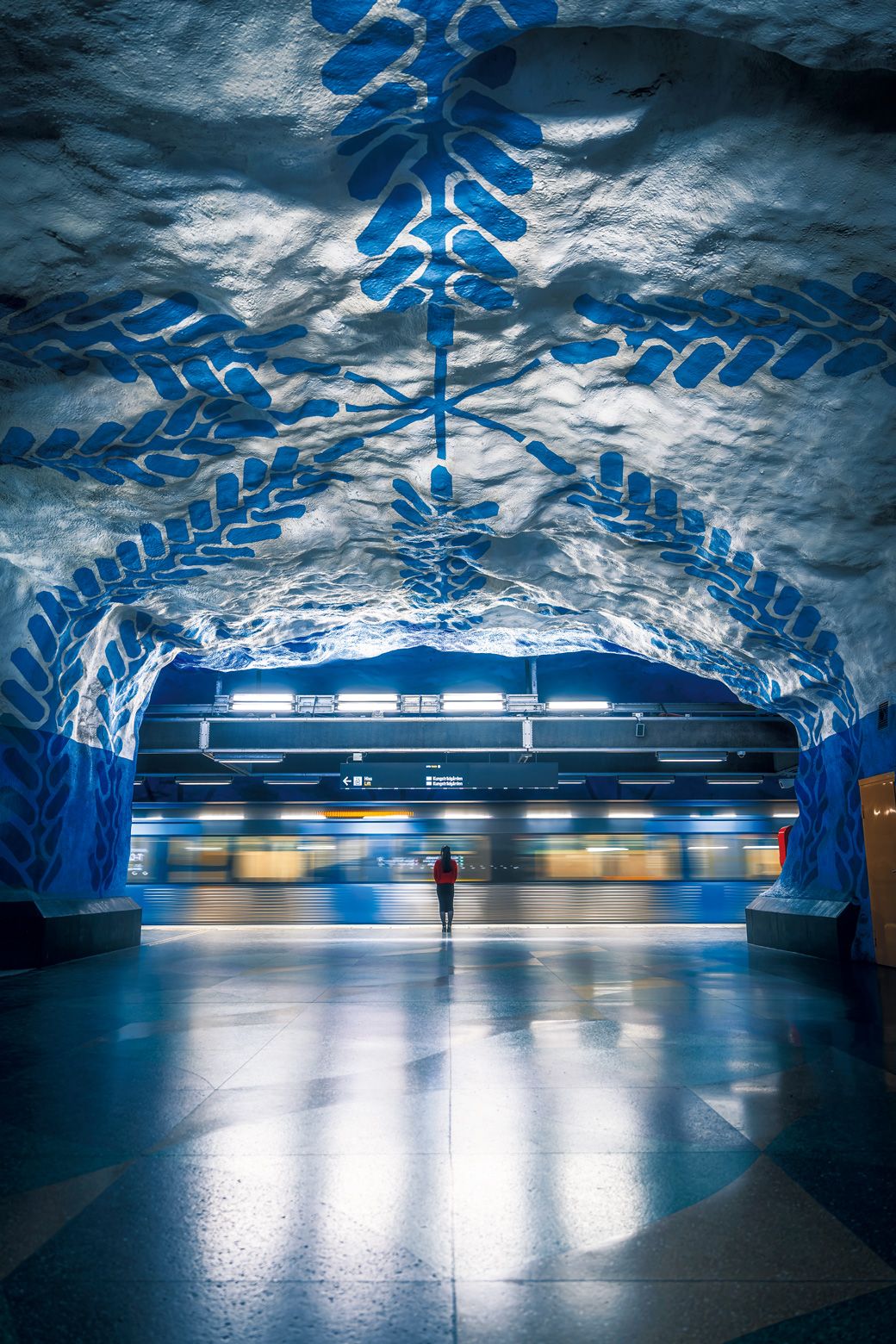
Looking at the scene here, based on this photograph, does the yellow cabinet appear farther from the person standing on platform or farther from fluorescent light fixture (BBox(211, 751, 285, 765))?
fluorescent light fixture (BBox(211, 751, 285, 765))

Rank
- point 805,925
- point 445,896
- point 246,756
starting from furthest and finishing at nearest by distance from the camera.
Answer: point 246,756, point 445,896, point 805,925

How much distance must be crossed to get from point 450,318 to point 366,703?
8801 millimetres

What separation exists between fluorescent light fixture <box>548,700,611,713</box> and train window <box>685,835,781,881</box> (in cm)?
358

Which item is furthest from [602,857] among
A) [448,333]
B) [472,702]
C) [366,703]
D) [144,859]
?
[448,333]

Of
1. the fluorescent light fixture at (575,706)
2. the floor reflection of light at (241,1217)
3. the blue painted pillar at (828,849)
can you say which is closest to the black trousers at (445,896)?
the fluorescent light fixture at (575,706)

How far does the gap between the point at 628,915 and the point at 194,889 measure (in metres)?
7.73

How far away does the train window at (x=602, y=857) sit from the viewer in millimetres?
14664

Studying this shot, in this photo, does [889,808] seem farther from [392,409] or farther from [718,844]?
[718,844]

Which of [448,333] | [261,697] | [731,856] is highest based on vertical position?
[448,333]

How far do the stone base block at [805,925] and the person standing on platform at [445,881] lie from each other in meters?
4.17

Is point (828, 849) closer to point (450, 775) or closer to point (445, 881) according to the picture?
point (445, 881)

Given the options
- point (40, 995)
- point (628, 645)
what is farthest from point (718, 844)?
point (40, 995)

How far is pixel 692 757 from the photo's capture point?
14.4 metres

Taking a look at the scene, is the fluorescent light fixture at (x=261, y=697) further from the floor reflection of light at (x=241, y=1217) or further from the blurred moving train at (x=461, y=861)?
the floor reflection of light at (x=241, y=1217)
